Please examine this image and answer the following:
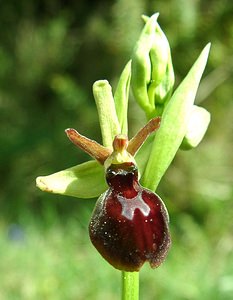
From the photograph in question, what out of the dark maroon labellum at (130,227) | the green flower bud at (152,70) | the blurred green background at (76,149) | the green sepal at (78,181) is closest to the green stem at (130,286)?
the dark maroon labellum at (130,227)

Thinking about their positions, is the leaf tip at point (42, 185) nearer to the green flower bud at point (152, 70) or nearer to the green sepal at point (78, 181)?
the green sepal at point (78, 181)

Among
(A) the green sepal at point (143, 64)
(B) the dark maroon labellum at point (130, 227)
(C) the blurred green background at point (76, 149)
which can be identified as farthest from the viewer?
(C) the blurred green background at point (76, 149)

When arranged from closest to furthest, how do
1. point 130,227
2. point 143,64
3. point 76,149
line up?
point 130,227, point 143,64, point 76,149

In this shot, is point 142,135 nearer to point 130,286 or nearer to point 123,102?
point 123,102

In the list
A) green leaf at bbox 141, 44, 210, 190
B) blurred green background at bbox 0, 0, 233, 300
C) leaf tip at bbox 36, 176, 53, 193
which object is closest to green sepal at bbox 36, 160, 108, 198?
leaf tip at bbox 36, 176, 53, 193

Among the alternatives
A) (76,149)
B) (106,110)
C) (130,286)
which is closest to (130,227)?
(130,286)
